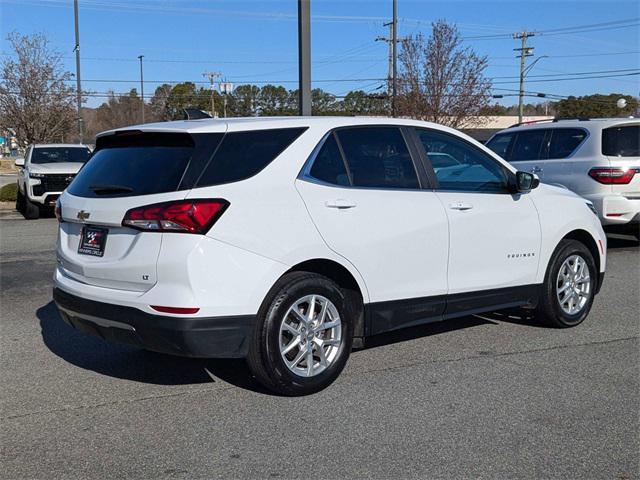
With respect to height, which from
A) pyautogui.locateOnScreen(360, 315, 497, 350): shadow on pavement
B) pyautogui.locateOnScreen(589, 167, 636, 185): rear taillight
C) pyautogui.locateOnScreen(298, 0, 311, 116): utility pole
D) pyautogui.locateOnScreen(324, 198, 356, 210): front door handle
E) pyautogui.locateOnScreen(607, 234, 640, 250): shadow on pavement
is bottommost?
pyautogui.locateOnScreen(360, 315, 497, 350): shadow on pavement

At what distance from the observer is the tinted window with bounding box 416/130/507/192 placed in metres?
5.58

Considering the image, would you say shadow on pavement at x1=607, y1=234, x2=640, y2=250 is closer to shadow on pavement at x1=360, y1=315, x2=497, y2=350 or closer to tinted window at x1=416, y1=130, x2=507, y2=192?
shadow on pavement at x1=360, y1=315, x2=497, y2=350

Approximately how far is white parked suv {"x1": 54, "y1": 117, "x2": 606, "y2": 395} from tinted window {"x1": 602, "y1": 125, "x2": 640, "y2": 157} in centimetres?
515

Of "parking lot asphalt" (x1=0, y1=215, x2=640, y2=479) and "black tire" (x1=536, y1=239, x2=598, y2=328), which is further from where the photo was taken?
"black tire" (x1=536, y1=239, x2=598, y2=328)

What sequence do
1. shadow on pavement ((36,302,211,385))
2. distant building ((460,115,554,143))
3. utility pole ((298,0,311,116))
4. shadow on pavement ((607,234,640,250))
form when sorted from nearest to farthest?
shadow on pavement ((36,302,211,385)) → shadow on pavement ((607,234,640,250)) → utility pole ((298,0,311,116)) → distant building ((460,115,554,143))

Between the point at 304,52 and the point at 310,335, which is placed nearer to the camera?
the point at 310,335

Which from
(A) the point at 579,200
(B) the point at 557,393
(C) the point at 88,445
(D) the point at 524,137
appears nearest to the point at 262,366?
(C) the point at 88,445

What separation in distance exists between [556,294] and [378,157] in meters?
2.30

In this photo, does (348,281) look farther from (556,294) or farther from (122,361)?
(556,294)

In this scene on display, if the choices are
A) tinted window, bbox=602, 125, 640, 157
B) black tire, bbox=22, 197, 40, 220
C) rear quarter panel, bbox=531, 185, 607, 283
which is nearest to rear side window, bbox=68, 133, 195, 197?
rear quarter panel, bbox=531, 185, 607, 283

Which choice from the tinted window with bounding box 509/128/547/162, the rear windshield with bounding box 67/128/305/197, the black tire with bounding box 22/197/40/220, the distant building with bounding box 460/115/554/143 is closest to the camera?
the rear windshield with bounding box 67/128/305/197

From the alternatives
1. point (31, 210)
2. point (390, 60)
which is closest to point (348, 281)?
point (31, 210)

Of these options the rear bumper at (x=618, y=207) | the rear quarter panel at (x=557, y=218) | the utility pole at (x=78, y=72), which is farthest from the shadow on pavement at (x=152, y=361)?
the utility pole at (x=78, y=72)

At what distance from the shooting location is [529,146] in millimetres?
11531
